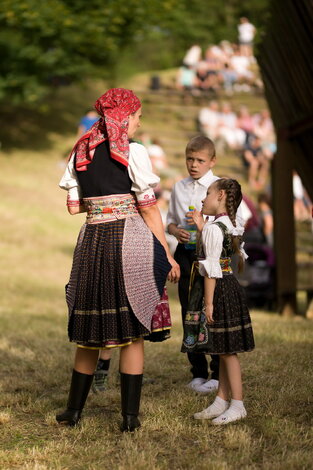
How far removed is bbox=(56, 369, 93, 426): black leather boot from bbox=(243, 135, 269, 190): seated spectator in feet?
47.3

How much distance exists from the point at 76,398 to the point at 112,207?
1160 millimetres

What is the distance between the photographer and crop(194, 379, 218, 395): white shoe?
5238 mm

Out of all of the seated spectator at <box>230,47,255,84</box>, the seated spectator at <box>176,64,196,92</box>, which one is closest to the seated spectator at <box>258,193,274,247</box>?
the seated spectator at <box>176,64,196,92</box>

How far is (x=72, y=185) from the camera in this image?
182 inches

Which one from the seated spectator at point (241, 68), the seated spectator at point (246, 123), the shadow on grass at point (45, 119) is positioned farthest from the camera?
the seated spectator at point (241, 68)

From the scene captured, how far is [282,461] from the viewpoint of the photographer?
378 centimetres

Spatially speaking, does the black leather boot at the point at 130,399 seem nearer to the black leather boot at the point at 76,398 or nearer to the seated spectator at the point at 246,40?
the black leather boot at the point at 76,398

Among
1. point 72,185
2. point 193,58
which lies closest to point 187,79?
point 193,58

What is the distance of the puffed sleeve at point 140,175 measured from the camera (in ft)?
14.3

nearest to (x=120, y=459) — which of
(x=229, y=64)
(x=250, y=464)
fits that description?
(x=250, y=464)

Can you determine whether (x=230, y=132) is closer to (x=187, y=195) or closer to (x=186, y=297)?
(x=187, y=195)

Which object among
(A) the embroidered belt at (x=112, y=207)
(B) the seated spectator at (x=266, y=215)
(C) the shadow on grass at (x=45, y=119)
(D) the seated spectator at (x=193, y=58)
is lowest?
(A) the embroidered belt at (x=112, y=207)

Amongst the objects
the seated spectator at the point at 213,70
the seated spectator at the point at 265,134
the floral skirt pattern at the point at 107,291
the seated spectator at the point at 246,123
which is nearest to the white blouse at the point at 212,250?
the floral skirt pattern at the point at 107,291

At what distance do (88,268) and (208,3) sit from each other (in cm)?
3584
